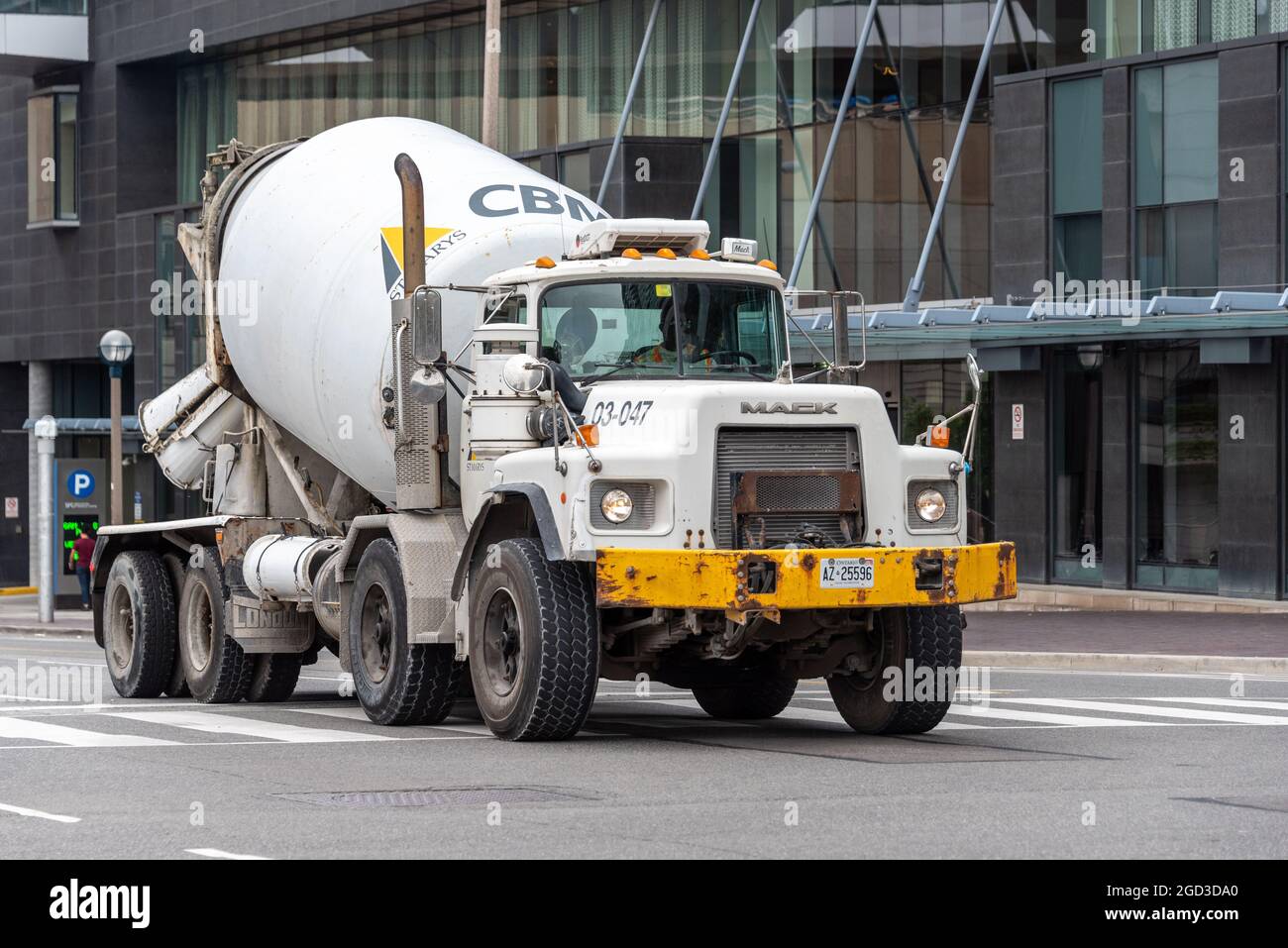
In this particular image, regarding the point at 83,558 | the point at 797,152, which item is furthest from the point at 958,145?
the point at 83,558

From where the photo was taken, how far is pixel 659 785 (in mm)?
12422

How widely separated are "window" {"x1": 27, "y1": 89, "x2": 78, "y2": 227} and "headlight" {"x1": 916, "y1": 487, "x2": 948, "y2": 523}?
148ft

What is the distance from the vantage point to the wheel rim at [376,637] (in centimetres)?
1641

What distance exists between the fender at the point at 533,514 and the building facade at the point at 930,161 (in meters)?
8.52

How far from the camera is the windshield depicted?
15094 millimetres

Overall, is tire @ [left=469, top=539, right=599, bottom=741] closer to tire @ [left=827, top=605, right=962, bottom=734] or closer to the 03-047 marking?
the 03-047 marking

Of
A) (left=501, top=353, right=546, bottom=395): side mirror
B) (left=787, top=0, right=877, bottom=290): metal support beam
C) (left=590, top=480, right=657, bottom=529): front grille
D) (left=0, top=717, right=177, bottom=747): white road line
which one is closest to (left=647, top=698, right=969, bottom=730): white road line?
(left=590, top=480, right=657, bottom=529): front grille

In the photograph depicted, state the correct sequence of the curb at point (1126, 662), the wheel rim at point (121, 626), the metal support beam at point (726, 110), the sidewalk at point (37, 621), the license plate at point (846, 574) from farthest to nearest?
the metal support beam at point (726, 110) < the sidewalk at point (37, 621) < the curb at point (1126, 662) < the wheel rim at point (121, 626) < the license plate at point (846, 574)

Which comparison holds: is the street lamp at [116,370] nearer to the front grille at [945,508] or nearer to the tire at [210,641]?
the tire at [210,641]

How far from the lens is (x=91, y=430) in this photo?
170 ft

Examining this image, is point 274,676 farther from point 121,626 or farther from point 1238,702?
point 1238,702

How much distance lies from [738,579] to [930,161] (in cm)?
2475

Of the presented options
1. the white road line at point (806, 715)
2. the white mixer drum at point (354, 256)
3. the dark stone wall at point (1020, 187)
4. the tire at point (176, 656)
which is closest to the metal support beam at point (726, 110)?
the dark stone wall at point (1020, 187)

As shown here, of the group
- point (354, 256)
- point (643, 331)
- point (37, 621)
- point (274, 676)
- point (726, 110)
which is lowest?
point (37, 621)
